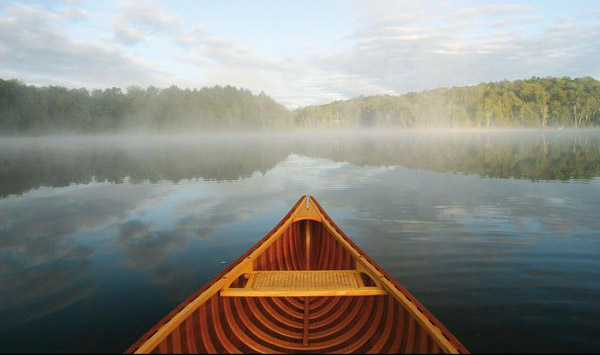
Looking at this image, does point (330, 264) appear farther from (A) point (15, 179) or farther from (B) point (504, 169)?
(A) point (15, 179)

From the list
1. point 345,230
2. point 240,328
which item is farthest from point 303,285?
point 345,230

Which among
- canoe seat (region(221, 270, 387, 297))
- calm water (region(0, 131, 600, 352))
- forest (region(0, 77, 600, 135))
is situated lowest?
calm water (region(0, 131, 600, 352))

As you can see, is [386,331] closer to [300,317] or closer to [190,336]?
[300,317]

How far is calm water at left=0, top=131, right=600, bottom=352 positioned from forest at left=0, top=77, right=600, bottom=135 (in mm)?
135742

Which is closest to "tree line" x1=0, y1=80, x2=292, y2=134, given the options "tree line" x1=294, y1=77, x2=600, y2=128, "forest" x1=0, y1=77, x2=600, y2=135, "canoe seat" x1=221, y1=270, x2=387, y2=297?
"forest" x1=0, y1=77, x2=600, y2=135

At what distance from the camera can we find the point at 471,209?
519 inches

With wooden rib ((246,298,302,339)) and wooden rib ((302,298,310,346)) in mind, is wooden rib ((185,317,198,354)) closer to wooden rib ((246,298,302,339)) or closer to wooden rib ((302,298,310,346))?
wooden rib ((246,298,302,339))

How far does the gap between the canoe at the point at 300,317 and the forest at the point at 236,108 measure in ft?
496

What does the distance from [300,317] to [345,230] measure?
6.20m

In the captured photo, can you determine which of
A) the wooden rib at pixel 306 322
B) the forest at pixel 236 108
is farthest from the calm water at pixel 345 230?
the forest at pixel 236 108

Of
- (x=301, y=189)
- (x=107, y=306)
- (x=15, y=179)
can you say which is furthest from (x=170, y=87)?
(x=107, y=306)

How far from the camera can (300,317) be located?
5.02 m

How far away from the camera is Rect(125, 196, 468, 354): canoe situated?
3.67 m

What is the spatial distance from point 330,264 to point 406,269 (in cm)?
179
